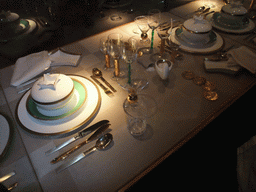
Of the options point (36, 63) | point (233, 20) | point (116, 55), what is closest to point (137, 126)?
point (116, 55)

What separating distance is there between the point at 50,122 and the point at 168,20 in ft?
4.07

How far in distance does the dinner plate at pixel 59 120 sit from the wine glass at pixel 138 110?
144mm

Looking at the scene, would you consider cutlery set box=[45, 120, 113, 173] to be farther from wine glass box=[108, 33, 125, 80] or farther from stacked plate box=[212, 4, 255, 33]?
stacked plate box=[212, 4, 255, 33]

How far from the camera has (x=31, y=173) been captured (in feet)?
1.93

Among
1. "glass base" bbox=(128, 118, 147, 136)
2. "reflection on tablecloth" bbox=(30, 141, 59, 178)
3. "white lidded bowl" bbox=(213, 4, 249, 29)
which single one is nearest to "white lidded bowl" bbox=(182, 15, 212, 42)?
"white lidded bowl" bbox=(213, 4, 249, 29)

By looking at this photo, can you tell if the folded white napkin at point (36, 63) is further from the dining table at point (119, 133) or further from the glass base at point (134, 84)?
the glass base at point (134, 84)

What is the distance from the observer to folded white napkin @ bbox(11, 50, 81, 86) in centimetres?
92

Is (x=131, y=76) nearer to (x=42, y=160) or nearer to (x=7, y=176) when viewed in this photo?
(x=42, y=160)

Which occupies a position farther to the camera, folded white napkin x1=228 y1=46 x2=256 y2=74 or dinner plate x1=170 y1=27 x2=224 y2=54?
dinner plate x1=170 y1=27 x2=224 y2=54

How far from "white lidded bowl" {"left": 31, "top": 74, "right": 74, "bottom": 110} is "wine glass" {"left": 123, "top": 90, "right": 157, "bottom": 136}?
266mm

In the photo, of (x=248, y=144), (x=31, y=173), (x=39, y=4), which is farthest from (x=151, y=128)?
(x=39, y=4)

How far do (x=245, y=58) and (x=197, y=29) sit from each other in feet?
1.06

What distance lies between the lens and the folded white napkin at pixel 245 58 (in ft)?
3.11

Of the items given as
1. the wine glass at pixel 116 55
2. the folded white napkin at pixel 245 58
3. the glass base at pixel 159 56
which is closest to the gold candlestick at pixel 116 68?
the wine glass at pixel 116 55
